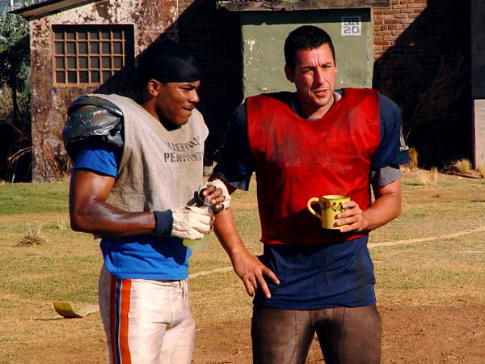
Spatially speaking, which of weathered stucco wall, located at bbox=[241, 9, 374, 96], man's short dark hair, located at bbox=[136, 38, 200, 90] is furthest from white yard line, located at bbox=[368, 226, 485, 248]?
man's short dark hair, located at bbox=[136, 38, 200, 90]

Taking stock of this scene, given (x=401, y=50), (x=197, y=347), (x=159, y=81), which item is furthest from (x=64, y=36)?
(x=159, y=81)

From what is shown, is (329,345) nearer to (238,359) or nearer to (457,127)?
(238,359)

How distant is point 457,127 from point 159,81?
16.6 m

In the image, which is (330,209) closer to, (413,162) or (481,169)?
(481,169)

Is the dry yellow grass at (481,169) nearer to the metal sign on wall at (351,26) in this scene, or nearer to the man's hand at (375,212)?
the metal sign on wall at (351,26)

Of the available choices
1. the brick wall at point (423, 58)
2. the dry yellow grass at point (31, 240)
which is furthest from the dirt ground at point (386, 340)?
the brick wall at point (423, 58)

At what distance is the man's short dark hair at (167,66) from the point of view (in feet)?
14.2

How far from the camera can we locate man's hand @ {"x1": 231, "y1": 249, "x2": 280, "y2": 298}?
4.31 meters

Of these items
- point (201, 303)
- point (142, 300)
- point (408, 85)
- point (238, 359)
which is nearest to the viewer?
point (142, 300)

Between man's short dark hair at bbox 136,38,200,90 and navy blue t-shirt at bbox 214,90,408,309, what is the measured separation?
0.89 feet

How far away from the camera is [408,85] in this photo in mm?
20219

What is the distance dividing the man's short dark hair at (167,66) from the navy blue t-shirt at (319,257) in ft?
0.89

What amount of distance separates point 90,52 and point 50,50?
0.76 meters

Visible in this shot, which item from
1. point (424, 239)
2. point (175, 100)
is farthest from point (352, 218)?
point (424, 239)
